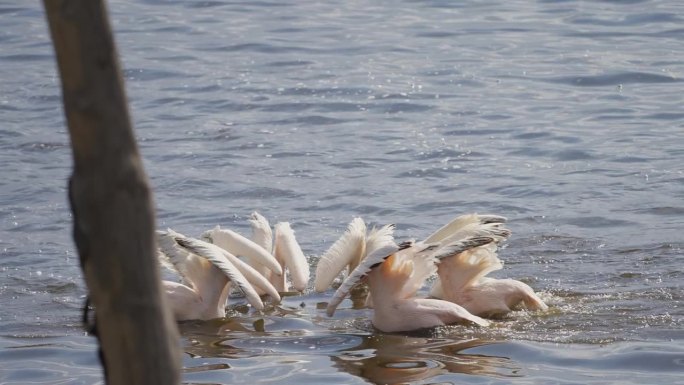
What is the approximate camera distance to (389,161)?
10656 millimetres

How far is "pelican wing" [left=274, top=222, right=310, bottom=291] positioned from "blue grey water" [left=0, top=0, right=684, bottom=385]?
0.15m

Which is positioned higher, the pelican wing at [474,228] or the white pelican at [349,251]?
the pelican wing at [474,228]

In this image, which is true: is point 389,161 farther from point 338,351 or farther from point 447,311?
point 338,351

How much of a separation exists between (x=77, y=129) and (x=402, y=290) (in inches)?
157

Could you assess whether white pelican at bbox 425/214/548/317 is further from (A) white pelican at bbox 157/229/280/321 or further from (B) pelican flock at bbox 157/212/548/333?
(A) white pelican at bbox 157/229/280/321

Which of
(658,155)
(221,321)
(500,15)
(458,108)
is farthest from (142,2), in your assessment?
(221,321)

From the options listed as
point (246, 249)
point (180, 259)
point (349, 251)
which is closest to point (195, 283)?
point (180, 259)

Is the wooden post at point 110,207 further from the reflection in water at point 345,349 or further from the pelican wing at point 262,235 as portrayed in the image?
the pelican wing at point 262,235

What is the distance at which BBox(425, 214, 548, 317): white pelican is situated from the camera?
6.52 meters

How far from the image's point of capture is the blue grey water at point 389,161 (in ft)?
19.6

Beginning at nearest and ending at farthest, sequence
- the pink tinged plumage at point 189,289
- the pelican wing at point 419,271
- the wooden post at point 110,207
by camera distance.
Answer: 1. the wooden post at point 110,207
2. the pelican wing at point 419,271
3. the pink tinged plumage at point 189,289

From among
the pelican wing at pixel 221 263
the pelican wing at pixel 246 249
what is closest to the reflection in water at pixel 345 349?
the pelican wing at pixel 221 263

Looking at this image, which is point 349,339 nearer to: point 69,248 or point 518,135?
point 69,248

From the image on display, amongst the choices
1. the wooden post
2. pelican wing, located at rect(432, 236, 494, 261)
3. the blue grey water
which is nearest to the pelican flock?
pelican wing, located at rect(432, 236, 494, 261)
